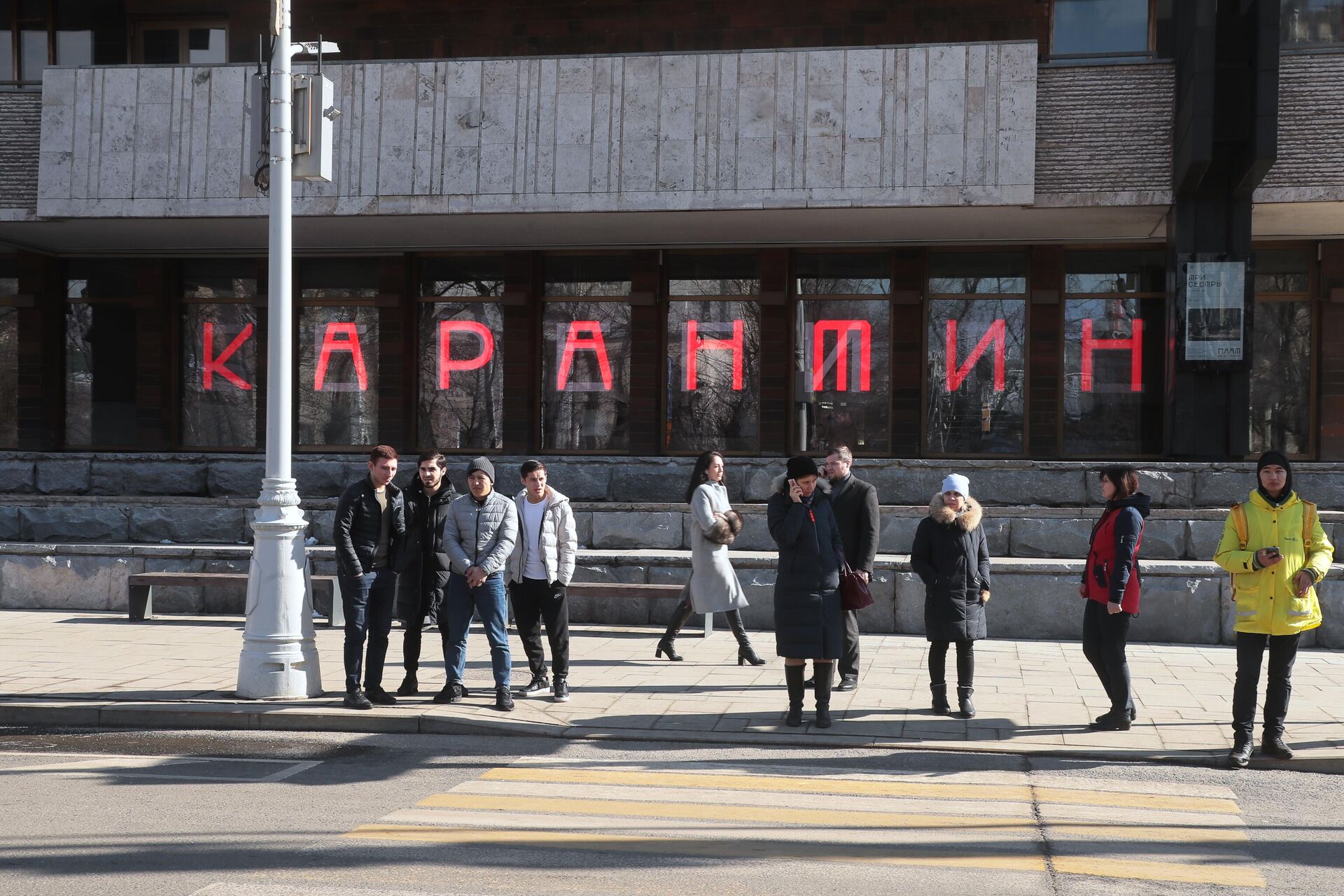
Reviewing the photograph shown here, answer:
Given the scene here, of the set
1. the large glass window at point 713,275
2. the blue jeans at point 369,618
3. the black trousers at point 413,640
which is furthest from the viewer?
the large glass window at point 713,275

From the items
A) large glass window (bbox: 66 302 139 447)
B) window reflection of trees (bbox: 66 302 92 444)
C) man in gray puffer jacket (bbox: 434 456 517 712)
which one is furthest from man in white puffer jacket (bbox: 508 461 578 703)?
window reflection of trees (bbox: 66 302 92 444)

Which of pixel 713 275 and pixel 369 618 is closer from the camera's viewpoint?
pixel 369 618

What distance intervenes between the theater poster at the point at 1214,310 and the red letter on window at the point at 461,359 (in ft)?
32.8

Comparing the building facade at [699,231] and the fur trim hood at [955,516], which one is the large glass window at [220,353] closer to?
the building facade at [699,231]

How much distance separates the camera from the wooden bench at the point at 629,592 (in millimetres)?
13320

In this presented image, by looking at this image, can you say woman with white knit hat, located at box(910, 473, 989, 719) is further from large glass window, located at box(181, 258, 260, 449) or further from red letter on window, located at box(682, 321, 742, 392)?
large glass window, located at box(181, 258, 260, 449)

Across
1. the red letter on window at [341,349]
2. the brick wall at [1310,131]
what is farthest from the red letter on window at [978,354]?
the red letter on window at [341,349]

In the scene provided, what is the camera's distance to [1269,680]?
807cm

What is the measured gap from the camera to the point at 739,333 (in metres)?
19.8

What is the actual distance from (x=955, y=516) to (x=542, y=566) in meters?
2.90

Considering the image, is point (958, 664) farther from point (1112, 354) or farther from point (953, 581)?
point (1112, 354)

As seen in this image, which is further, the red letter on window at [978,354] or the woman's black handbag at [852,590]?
the red letter on window at [978,354]

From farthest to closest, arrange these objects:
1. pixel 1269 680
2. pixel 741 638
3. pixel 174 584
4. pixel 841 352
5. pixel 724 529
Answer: pixel 841 352
pixel 174 584
pixel 741 638
pixel 724 529
pixel 1269 680

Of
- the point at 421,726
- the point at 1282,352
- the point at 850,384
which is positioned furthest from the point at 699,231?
the point at 421,726
